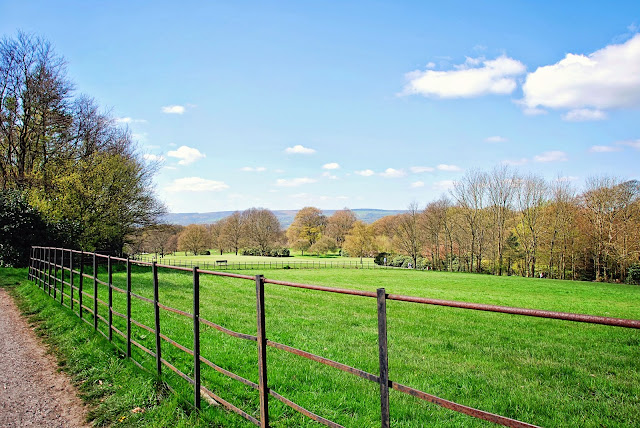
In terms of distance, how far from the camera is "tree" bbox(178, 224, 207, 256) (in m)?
83.5

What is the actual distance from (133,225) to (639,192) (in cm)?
4424

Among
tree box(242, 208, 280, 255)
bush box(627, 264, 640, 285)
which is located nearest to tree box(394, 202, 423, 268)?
A: bush box(627, 264, 640, 285)

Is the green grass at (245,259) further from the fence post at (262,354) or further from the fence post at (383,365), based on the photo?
the fence post at (383,365)

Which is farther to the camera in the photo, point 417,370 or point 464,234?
point 464,234

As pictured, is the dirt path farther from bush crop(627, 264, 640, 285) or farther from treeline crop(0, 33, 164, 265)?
bush crop(627, 264, 640, 285)

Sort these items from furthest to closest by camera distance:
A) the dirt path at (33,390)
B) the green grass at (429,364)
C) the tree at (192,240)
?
the tree at (192,240) → the green grass at (429,364) → the dirt path at (33,390)

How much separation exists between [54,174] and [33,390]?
24056mm

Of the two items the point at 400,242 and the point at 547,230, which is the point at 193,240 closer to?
the point at 400,242

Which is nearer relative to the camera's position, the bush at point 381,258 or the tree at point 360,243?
the bush at point 381,258

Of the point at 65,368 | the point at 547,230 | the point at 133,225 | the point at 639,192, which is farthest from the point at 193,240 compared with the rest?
the point at 65,368

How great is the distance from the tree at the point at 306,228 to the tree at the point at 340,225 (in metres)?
2.33

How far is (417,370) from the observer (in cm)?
631

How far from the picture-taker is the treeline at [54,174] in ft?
73.8

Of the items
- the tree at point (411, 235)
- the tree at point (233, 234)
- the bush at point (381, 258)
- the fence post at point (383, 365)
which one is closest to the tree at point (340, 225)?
the tree at point (233, 234)
